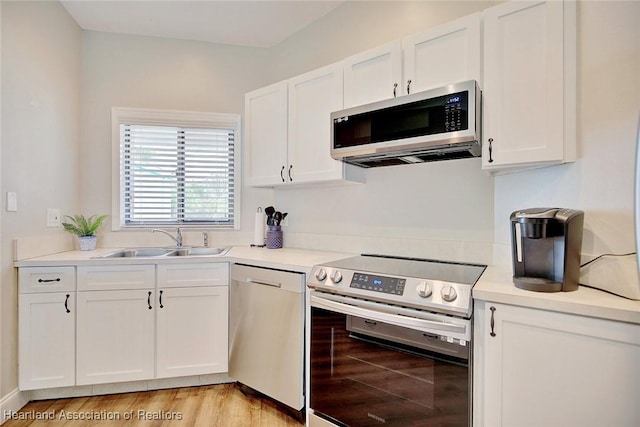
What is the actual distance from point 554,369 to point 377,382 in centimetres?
73

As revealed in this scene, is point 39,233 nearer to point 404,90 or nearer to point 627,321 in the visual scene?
point 404,90

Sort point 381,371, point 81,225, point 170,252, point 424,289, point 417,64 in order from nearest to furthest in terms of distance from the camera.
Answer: point 424,289 → point 381,371 → point 417,64 → point 81,225 → point 170,252

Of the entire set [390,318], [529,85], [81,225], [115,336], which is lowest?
[115,336]

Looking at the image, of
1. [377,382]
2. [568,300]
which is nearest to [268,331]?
[377,382]

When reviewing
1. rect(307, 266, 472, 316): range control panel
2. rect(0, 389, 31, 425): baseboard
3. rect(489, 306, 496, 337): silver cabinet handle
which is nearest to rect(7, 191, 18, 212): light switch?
rect(0, 389, 31, 425): baseboard

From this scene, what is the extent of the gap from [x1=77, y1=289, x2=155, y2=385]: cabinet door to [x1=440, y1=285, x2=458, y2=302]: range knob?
1860 mm

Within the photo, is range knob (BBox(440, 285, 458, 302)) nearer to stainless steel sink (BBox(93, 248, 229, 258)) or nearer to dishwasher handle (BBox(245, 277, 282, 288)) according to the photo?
dishwasher handle (BBox(245, 277, 282, 288))

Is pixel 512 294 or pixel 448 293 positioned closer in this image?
pixel 512 294

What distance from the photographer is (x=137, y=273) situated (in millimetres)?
2092

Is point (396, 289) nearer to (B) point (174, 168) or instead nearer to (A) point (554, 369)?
(A) point (554, 369)

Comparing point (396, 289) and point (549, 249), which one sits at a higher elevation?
point (549, 249)

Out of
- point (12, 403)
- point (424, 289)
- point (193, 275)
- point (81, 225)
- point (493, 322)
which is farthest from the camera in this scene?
point (81, 225)

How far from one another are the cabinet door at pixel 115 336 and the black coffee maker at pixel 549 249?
2.19m

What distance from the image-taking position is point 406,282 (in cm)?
142
